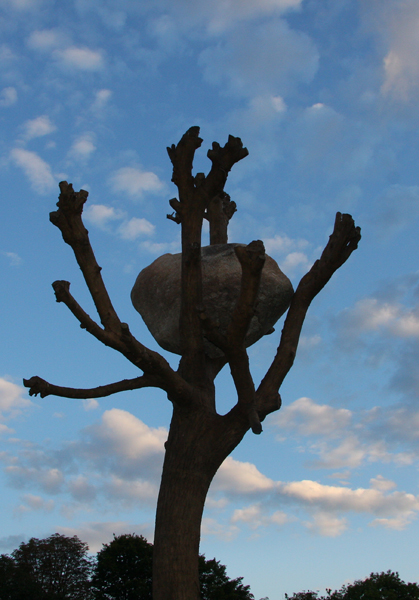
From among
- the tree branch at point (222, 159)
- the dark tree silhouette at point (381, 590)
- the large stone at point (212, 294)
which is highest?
the tree branch at point (222, 159)

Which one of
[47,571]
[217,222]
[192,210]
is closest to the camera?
[192,210]

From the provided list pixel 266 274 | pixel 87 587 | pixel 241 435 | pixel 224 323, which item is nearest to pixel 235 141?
pixel 266 274

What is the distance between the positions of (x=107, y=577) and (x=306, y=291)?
19.1 metres

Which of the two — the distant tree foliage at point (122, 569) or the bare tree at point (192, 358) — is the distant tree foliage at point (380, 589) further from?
the bare tree at point (192, 358)

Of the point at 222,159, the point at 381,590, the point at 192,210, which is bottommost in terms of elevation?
the point at 381,590

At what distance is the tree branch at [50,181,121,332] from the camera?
21.7 feet

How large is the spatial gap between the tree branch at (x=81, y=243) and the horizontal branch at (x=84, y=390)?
80 cm

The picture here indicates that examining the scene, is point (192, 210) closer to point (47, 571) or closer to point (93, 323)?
point (93, 323)

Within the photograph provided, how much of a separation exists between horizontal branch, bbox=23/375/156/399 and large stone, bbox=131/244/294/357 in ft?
4.30

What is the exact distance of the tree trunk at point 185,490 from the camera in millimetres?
6383

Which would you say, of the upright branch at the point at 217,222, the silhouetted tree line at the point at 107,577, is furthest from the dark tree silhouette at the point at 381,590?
the upright branch at the point at 217,222

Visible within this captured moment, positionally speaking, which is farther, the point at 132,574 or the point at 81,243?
the point at 132,574

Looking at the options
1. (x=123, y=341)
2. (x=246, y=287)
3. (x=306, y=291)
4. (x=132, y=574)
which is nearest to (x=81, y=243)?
(x=123, y=341)

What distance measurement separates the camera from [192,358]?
7668 millimetres
